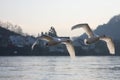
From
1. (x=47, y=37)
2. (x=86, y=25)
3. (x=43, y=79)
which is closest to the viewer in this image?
(x=86, y=25)

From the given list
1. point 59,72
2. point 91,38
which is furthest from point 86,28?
point 59,72

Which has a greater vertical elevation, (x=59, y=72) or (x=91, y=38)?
(x=59, y=72)

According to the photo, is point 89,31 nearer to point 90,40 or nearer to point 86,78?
point 90,40

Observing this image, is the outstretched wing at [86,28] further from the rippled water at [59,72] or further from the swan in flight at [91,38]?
the rippled water at [59,72]

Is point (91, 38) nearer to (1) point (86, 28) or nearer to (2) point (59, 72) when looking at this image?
(1) point (86, 28)

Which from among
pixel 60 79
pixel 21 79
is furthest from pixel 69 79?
pixel 21 79

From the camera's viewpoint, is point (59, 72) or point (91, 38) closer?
point (91, 38)

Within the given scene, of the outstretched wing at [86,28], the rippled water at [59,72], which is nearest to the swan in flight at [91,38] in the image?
the outstretched wing at [86,28]

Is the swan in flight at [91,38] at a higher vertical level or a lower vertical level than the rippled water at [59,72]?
lower

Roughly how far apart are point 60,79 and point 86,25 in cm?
4709

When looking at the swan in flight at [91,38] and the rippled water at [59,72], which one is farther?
the rippled water at [59,72]

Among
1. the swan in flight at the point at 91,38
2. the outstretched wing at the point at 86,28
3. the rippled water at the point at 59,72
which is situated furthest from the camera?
the rippled water at the point at 59,72

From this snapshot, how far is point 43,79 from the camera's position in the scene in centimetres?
6644

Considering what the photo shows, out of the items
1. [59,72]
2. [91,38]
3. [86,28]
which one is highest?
[59,72]
